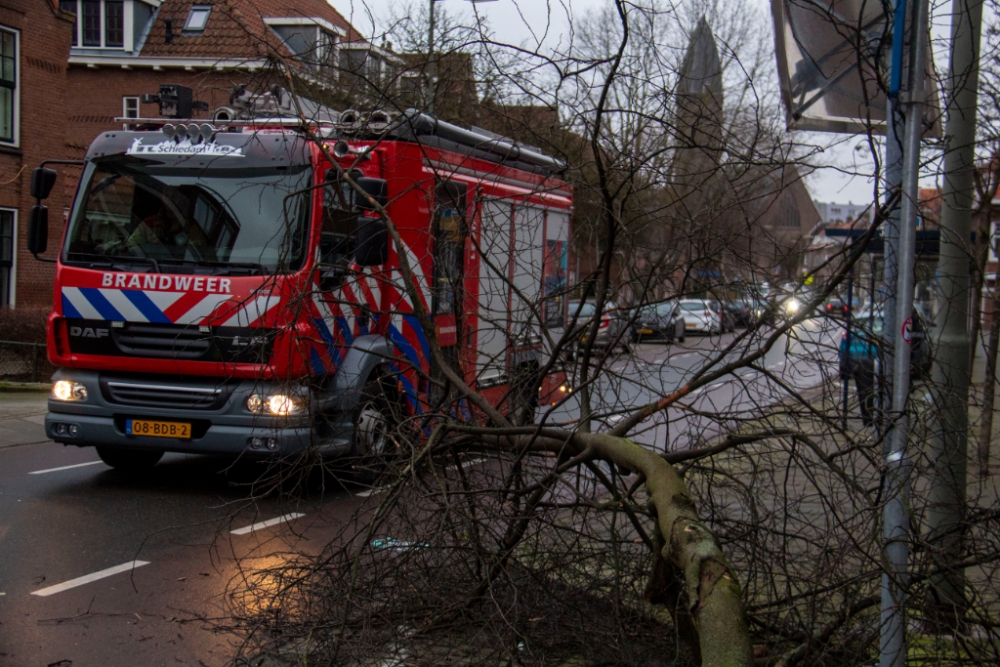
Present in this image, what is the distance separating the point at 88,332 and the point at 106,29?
Result: 77.7 feet

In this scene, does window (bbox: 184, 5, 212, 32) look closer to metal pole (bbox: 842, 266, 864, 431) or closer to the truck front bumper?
the truck front bumper

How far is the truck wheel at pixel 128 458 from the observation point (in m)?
8.26

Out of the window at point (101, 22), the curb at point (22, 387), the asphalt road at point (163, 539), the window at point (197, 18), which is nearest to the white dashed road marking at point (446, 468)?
the asphalt road at point (163, 539)

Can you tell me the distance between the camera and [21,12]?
1798cm

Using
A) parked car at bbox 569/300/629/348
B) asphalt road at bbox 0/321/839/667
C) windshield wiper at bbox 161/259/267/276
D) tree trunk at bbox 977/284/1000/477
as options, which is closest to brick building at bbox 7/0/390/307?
windshield wiper at bbox 161/259/267/276

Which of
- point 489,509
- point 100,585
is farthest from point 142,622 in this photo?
point 489,509

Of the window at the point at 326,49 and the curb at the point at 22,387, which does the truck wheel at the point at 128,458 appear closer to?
the window at the point at 326,49

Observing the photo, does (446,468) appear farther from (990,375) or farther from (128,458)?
(128,458)

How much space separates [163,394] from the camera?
7289mm

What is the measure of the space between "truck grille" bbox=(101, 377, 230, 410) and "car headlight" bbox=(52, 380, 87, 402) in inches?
8.4

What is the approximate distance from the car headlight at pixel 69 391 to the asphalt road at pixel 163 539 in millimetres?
748

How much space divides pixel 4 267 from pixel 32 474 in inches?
451

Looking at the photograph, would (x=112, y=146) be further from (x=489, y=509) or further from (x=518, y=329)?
(x=489, y=509)

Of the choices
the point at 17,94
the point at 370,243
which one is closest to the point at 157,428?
the point at 370,243
